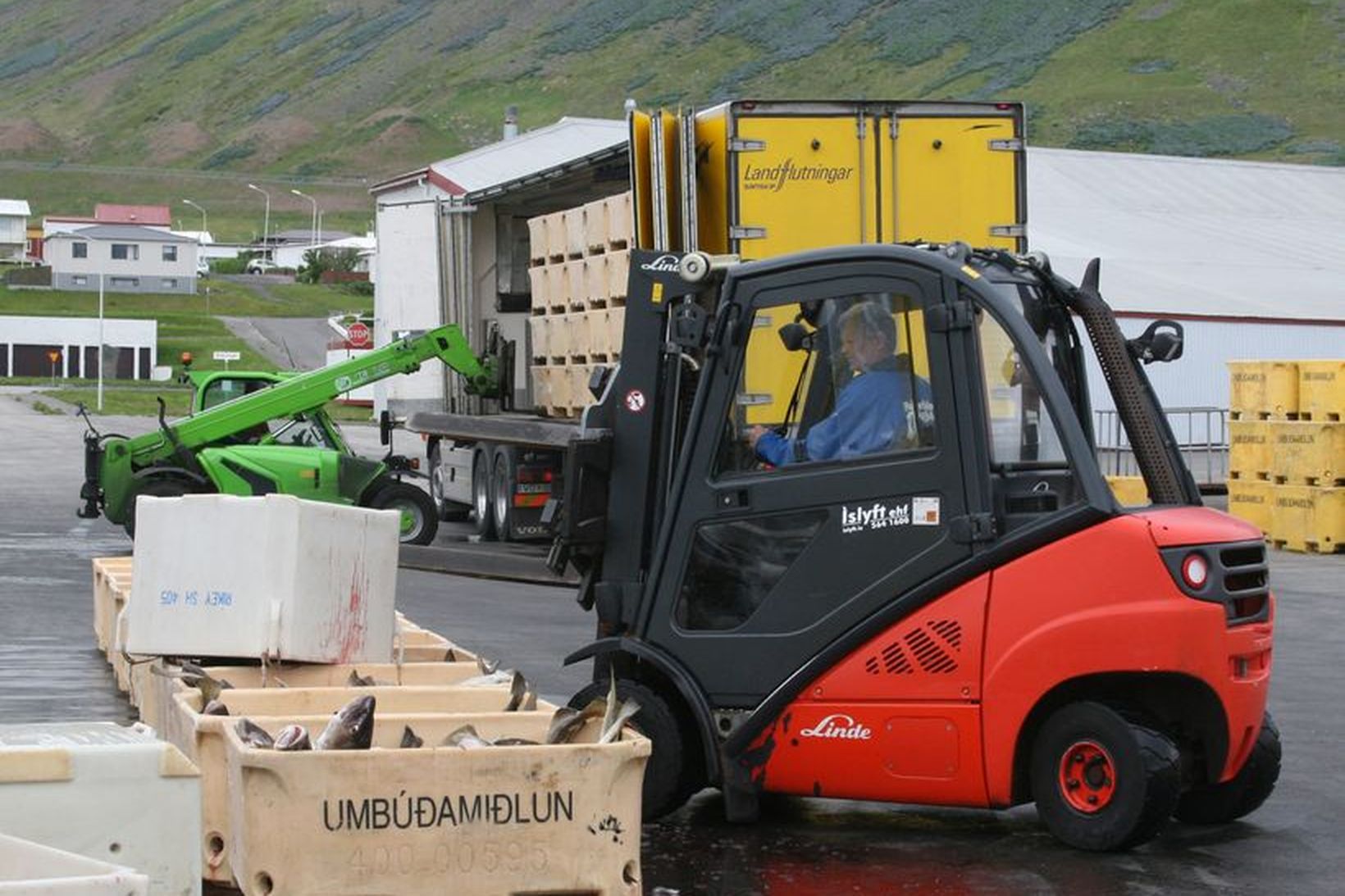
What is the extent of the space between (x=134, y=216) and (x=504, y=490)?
12831 cm

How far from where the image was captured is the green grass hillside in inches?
4830

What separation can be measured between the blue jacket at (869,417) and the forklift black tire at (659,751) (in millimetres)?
1208

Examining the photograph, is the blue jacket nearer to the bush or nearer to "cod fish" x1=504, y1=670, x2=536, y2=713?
"cod fish" x1=504, y1=670, x2=536, y2=713

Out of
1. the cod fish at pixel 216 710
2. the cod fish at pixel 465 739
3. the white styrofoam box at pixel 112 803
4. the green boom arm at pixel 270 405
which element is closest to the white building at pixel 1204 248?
the green boom arm at pixel 270 405

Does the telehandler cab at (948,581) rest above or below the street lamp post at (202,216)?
below

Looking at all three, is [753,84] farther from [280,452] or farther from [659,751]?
[659,751]

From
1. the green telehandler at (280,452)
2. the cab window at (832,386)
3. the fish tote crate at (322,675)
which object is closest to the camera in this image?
the cab window at (832,386)

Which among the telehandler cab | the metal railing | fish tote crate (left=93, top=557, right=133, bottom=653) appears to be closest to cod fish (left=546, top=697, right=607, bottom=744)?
the telehandler cab

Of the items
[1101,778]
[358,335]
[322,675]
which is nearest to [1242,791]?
[1101,778]

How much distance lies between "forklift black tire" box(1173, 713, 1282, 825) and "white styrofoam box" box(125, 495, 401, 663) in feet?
11.3

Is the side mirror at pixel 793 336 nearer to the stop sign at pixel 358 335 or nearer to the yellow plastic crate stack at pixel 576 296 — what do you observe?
the yellow plastic crate stack at pixel 576 296

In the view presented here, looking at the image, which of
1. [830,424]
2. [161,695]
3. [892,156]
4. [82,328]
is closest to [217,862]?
[161,695]

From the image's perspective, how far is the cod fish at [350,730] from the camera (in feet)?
22.9

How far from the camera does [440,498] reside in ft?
83.1
